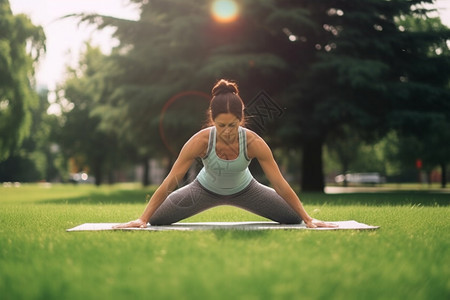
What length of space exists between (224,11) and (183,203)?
12.1 metres

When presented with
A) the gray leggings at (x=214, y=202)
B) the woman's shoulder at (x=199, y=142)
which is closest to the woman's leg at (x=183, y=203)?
the gray leggings at (x=214, y=202)

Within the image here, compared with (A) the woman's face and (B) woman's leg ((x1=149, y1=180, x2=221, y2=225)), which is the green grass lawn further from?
(A) the woman's face

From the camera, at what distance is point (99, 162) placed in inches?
1518

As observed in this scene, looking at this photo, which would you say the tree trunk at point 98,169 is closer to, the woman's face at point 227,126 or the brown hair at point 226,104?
the woman's face at point 227,126

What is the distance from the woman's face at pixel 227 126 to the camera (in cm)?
526

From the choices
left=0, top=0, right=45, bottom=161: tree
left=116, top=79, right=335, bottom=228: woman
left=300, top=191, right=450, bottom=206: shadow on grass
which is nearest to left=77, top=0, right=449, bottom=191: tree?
left=300, top=191, right=450, bottom=206: shadow on grass

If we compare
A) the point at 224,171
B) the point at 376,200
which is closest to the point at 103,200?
the point at 376,200

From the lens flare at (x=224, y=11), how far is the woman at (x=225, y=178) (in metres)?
11.6

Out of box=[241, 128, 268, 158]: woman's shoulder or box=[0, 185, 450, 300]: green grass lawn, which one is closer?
box=[0, 185, 450, 300]: green grass lawn

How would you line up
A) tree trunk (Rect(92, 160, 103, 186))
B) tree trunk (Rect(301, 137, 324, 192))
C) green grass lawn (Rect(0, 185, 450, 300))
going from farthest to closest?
tree trunk (Rect(92, 160, 103, 186)) < tree trunk (Rect(301, 137, 324, 192)) < green grass lawn (Rect(0, 185, 450, 300))

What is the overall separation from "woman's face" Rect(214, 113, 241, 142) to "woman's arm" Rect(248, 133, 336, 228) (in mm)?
242

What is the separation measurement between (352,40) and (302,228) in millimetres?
13000

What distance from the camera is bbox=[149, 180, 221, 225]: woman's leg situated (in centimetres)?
595

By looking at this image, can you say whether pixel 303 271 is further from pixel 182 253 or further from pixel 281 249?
pixel 182 253
